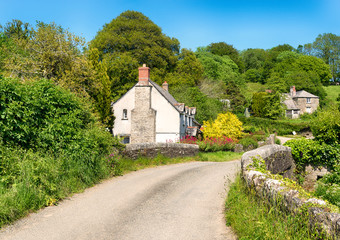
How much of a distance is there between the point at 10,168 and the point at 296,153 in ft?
47.0

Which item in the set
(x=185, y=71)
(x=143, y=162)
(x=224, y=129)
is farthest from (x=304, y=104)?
(x=143, y=162)

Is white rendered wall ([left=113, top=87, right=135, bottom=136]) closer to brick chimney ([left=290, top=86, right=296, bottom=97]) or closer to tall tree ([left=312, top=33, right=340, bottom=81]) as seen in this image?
brick chimney ([left=290, top=86, right=296, bottom=97])

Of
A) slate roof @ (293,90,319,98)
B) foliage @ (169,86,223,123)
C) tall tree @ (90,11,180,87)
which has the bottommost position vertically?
foliage @ (169,86,223,123)

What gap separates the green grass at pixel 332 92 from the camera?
7780 centimetres

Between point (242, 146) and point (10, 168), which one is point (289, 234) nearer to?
point (10, 168)

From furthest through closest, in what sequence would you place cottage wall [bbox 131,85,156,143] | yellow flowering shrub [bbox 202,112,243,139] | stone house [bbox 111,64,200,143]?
cottage wall [bbox 131,85,156,143], stone house [bbox 111,64,200,143], yellow flowering shrub [bbox 202,112,243,139]

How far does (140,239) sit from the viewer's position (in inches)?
222

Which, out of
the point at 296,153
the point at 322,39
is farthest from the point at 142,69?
the point at 322,39

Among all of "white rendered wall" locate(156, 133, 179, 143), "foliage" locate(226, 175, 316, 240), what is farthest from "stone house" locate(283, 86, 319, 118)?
"foliage" locate(226, 175, 316, 240)

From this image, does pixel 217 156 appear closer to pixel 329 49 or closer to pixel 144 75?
pixel 144 75

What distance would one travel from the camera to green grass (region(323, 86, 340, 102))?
7780 cm

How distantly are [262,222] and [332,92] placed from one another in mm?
90156

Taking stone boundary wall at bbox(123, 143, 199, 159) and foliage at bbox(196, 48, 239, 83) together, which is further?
foliage at bbox(196, 48, 239, 83)

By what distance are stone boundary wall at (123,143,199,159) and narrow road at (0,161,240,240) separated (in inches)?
183
